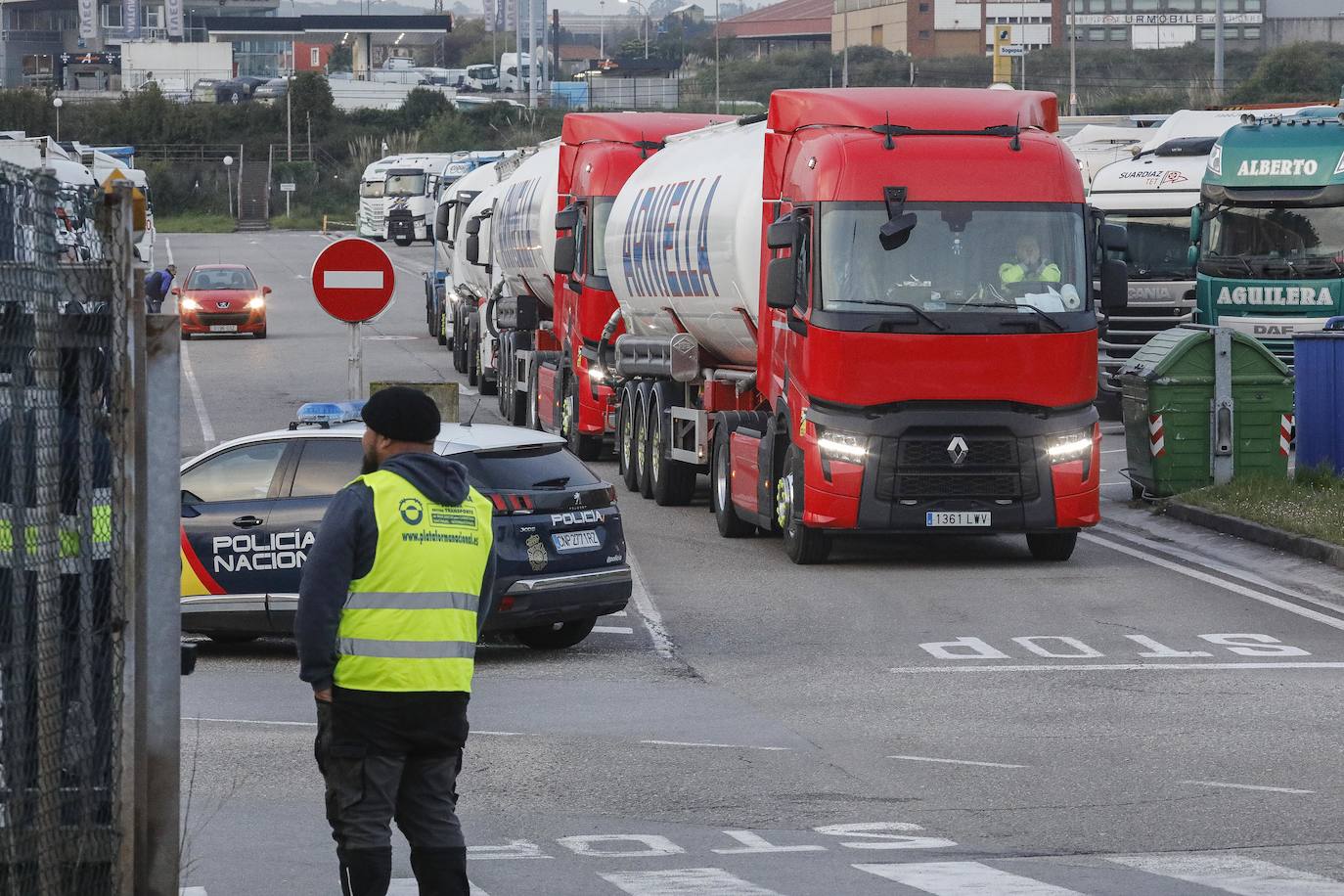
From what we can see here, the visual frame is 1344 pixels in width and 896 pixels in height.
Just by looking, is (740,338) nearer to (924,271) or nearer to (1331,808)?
(924,271)

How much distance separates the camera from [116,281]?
642 centimetres

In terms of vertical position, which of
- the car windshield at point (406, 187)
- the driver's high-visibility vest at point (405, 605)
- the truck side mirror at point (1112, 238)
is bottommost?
→ the driver's high-visibility vest at point (405, 605)

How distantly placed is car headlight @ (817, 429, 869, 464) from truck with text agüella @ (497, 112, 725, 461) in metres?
7.70

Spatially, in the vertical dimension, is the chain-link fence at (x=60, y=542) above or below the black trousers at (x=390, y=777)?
above

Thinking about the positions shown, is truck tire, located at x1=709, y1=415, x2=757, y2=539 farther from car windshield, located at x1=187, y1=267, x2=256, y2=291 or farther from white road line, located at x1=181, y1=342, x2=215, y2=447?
car windshield, located at x1=187, y1=267, x2=256, y2=291

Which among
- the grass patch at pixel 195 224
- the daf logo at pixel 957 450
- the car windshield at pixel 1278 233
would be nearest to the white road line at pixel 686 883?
the daf logo at pixel 957 450

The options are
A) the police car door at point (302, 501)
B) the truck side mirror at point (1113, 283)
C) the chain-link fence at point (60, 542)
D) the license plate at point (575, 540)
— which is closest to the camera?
the chain-link fence at point (60, 542)

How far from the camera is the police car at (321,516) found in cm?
1387

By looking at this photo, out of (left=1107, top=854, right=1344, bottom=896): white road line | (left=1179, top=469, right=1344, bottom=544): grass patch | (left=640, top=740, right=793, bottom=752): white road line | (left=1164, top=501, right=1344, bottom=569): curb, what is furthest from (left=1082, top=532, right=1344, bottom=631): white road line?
(left=1107, top=854, right=1344, bottom=896): white road line

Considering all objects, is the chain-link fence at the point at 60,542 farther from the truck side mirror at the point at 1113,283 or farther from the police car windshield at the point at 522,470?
the truck side mirror at the point at 1113,283

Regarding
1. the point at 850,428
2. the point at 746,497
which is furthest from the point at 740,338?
the point at 850,428

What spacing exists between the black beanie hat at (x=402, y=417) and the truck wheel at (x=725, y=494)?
13.1 m

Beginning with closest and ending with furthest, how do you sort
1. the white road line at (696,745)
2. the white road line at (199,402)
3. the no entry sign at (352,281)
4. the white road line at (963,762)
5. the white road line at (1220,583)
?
1. the white road line at (963,762)
2. the white road line at (696,745)
3. the white road line at (1220,583)
4. the no entry sign at (352,281)
5. the white road line at (199,402)

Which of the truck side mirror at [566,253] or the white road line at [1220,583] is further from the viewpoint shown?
the truck side mirror at [566,253]
